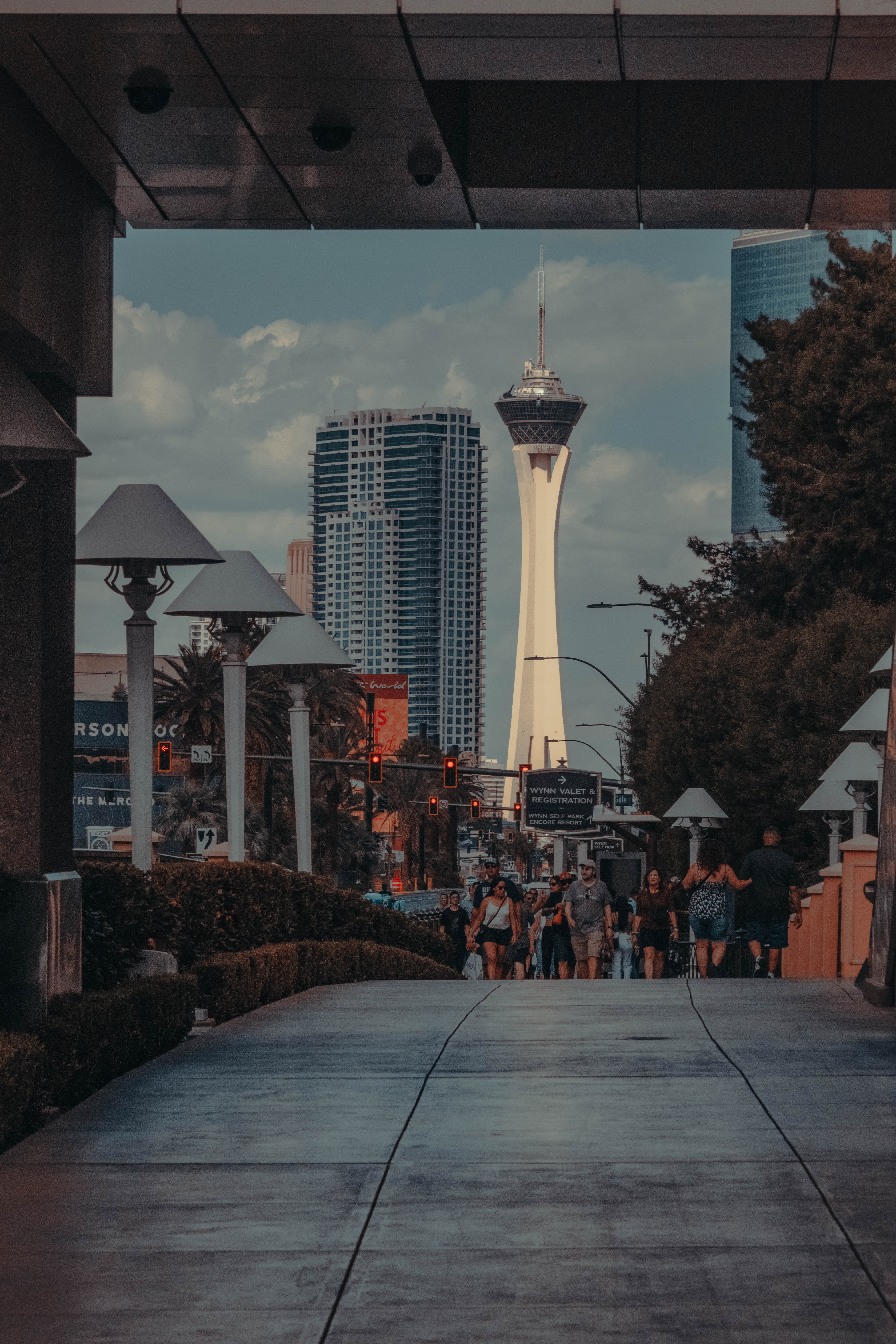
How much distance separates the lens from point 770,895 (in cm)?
1942

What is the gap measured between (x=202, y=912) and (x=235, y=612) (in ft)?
17.2

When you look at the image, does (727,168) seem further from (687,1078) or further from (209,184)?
(687,1078)

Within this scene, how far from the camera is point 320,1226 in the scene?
21.1 ft

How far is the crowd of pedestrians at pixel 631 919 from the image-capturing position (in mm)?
18797

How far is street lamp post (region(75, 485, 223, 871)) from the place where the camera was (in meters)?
13.7

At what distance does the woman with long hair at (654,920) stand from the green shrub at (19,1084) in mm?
13271

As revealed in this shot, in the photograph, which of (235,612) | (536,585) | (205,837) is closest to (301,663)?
(235,612)

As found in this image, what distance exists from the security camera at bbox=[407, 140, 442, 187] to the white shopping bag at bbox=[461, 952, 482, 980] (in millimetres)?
14529

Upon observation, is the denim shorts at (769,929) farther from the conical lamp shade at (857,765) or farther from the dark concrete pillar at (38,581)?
the dark concrete pillar at (38,581)

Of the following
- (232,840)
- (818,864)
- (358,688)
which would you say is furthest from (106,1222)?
(358,688)

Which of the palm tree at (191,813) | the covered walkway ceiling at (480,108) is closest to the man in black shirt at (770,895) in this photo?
the covered walkway ceiling at (480,108)

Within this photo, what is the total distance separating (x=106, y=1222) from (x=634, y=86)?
8.18 metres

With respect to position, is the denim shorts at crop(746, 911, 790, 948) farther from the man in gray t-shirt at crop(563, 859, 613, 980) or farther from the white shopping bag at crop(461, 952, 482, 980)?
the white shopping bag at crop(461, 952, 482, 980)

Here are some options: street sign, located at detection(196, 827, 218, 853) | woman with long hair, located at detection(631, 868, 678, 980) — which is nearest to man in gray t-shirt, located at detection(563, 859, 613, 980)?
woman with long hair, located at detection(631, 868, 678, 980)
